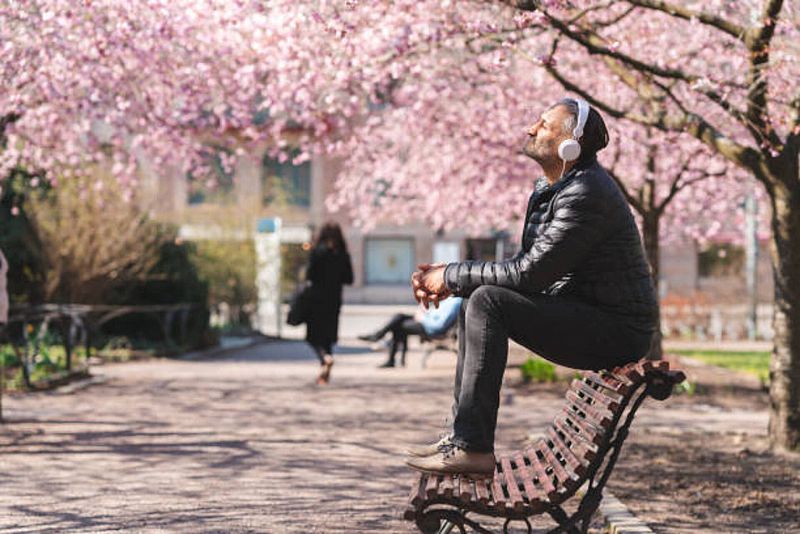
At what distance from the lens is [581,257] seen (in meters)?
4.78

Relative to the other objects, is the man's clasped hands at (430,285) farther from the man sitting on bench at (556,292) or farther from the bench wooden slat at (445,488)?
the bench wooden slat at (445,488)

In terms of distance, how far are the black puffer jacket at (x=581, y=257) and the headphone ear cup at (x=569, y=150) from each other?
0.18 ft

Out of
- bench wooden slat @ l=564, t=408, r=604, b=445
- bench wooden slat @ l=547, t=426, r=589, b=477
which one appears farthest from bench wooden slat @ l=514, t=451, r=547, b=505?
bench wooden slat @ l=564, t=408, r=604, b=445

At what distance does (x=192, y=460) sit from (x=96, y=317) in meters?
12.9

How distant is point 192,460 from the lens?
9.18 meters

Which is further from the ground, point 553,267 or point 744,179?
point 744,179

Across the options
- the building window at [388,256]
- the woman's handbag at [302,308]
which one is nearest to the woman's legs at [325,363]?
the woman's handbag at [302,308]

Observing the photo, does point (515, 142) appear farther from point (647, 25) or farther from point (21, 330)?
point (21, 330)

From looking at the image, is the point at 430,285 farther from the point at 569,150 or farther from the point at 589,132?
the point at 589,132

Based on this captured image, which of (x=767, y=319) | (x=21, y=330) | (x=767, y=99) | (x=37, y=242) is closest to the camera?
(x=767, y=99)

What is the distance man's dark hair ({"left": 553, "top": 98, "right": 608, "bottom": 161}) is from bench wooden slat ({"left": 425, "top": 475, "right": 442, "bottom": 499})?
1.34 meters

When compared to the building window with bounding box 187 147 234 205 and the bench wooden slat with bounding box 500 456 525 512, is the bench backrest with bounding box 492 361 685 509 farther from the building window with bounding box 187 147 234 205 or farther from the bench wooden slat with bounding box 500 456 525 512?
the building window with bounding box 187 147 234 205

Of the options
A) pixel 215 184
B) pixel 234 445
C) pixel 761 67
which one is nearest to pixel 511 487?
pixel 761 67

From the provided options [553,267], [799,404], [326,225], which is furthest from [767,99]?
[326,225]
